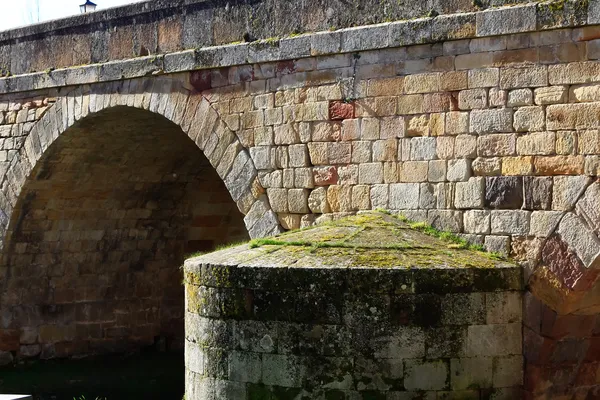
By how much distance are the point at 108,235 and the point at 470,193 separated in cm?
673

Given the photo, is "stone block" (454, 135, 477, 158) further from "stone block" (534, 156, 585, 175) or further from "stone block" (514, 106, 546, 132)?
"stone block" (534, 156, 585, 175)

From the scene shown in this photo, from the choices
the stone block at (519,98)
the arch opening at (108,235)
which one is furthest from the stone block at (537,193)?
the arch opening at (108,235)

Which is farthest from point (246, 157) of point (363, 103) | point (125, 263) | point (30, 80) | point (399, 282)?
point (125, 263)

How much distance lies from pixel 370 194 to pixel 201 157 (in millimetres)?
5148

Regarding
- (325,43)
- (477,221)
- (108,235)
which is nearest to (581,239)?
(477,221)

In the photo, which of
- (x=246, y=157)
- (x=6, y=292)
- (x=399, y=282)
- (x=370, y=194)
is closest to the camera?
(x=399, y=282)

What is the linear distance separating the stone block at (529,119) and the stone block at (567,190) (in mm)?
418

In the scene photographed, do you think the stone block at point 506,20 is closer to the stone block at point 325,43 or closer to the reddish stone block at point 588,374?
the stone block at point 325,43

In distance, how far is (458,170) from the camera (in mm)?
8211

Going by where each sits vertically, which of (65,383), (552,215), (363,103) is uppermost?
(363,103)

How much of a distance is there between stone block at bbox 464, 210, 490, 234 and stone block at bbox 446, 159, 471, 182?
0.27 m

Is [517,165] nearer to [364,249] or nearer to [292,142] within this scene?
[364,249]

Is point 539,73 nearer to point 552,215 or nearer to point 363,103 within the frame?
point 552,215

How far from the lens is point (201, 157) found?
13562mm
